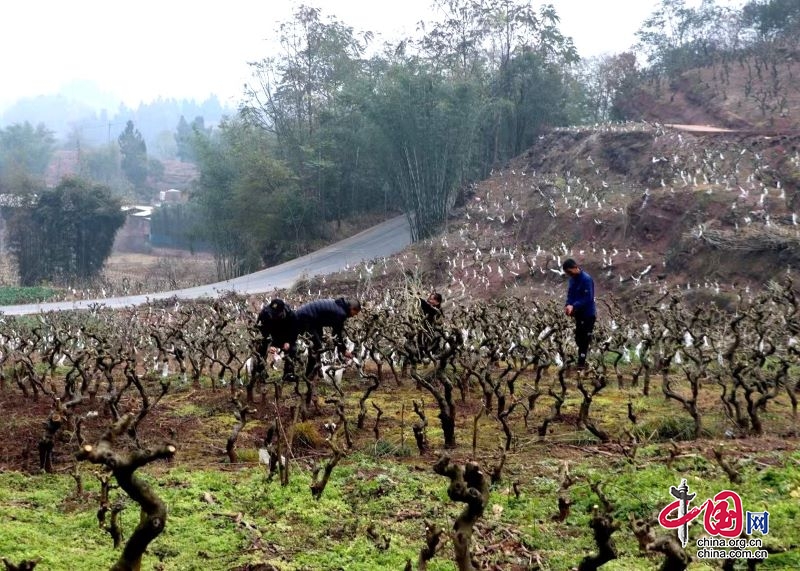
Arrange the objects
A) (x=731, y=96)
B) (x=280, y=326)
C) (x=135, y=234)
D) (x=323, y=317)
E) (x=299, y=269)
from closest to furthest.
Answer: (x=280, y=326) → (x=323, y=317) → (x=299, y=269) → (x=731, y=96) → (x=135, y=234)

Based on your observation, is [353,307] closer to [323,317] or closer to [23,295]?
[323,317]

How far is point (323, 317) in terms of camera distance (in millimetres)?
9117

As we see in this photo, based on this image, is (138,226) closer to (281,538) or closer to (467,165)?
(467,165)

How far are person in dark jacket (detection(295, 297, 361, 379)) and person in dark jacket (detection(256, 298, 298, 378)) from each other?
11cm

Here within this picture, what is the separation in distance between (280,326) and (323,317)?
1.71 ft

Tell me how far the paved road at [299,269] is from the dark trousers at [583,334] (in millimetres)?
18385

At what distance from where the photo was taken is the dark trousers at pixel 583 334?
975cm

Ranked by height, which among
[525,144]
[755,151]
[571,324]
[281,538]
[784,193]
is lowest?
[281,538]

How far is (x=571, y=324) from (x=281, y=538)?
7.09m

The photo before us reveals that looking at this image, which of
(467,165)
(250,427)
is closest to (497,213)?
(467,165)

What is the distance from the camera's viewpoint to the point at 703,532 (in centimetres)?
473

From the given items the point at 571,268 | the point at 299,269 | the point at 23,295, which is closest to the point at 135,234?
the point at 23,295

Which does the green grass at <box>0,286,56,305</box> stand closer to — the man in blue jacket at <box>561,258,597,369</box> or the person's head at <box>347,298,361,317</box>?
the person's head at <box>347,298,361,317</box>

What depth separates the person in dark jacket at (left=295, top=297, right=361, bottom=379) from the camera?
9.05m
